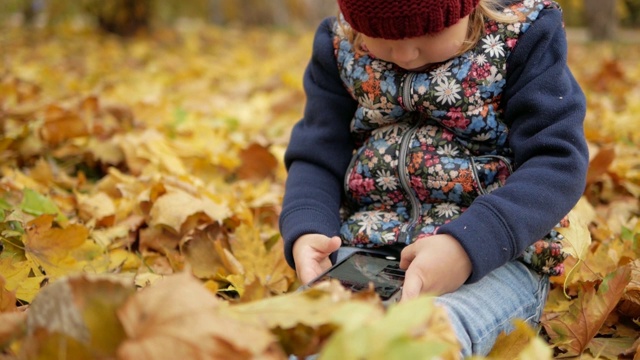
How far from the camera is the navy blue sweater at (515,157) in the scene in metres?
1.28

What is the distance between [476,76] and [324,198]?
42cm

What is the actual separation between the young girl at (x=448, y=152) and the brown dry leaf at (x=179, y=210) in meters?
0.24

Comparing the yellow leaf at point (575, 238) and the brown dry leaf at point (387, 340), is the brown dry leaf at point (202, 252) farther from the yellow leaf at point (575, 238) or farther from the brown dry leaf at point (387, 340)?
the brown dry leaf at point (387, 340)

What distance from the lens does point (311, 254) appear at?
1407 mm

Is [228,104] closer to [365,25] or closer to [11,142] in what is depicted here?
[11,142]

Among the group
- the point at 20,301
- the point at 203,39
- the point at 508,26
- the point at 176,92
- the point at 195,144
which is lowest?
the point at 203,39

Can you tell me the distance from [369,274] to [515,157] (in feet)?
1.21

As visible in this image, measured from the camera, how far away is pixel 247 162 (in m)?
2.50

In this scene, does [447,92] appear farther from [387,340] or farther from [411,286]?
[387,340]

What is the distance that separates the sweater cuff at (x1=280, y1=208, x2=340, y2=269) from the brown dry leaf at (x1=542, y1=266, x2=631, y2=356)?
1.58 ft

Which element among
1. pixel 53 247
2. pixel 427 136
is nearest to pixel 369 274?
pixel 427 136

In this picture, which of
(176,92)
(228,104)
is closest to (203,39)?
(176,92)

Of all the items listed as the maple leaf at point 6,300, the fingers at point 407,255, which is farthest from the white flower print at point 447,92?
the maple leaf at point 6,300

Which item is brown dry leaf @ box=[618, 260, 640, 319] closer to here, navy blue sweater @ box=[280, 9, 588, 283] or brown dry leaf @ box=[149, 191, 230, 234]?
navy blue sweater @ box=[280, 9, 588, 283]
